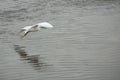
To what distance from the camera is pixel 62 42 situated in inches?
490

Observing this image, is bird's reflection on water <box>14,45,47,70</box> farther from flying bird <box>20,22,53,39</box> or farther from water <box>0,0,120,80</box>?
flying bird <box>20,22,53,39</box>

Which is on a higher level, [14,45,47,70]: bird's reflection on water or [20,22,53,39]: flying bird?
[20,22,53,39]: flying bird

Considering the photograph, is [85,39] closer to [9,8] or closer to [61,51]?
[61,51]

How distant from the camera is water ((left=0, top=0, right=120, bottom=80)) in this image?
407 inches

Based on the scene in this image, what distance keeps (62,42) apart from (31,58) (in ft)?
4.49

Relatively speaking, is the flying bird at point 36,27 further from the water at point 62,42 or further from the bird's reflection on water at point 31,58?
the bird's reflection on water at point 31,58

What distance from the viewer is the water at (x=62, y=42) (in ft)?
33.9

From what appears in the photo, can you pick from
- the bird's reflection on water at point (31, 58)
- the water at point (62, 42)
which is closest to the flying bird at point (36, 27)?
the water at point (62, 42)

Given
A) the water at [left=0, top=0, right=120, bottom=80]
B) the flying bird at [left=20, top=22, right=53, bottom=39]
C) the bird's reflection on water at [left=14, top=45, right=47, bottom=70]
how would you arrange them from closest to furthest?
the water at [left=0, top=0, right=120, bottom=80] → the bird's reflection on water at [left=14, top=45, right=47, bottom=70] → the flying bird at [left=20, top=22, right=53, bottom=39]

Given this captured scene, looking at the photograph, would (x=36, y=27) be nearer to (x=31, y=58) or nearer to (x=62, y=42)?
(x=62, y=42)

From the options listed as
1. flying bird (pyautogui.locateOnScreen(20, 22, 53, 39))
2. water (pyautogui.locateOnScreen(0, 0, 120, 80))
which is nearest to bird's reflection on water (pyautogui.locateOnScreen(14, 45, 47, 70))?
water (pyautogui.locateOnScreen(0, 0, 120, 80))

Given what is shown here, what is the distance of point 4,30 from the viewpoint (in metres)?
13.8

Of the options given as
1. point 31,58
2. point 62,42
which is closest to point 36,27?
point 62,42

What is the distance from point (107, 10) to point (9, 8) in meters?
3.32
